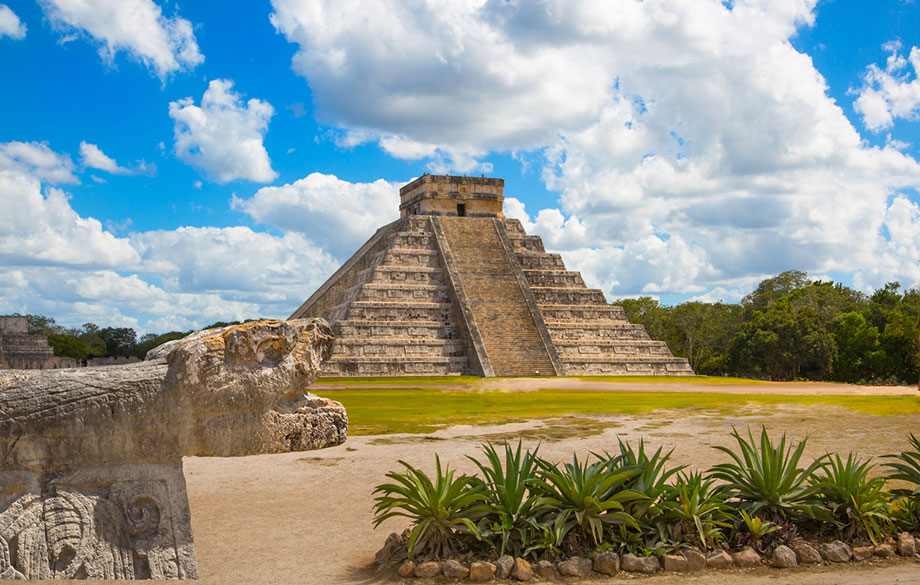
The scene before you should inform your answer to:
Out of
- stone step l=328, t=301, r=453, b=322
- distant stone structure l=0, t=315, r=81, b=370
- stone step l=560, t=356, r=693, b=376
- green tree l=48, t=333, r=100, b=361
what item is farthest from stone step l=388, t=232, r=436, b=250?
green tree l=48, t=333, r=100, b=361

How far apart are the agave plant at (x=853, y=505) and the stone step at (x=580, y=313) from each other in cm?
2485

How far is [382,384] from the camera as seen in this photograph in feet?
74.7

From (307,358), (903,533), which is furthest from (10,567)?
(903,533)

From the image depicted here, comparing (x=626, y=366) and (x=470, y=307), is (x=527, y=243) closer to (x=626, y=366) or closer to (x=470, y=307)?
(x=470, y=307)

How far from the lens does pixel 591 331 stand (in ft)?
99.3

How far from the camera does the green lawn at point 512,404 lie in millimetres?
13109

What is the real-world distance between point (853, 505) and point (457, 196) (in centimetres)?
3112

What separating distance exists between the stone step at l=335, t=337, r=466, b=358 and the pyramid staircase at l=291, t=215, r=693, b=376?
4cm

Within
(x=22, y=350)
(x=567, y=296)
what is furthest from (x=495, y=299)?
(x=22, y=350)

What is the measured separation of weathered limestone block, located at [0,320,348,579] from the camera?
151 inches

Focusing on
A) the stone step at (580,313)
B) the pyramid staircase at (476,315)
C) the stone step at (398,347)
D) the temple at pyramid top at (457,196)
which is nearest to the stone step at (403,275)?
the pyramid staircase at (476,315)

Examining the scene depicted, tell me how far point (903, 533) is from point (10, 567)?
17.3 feet

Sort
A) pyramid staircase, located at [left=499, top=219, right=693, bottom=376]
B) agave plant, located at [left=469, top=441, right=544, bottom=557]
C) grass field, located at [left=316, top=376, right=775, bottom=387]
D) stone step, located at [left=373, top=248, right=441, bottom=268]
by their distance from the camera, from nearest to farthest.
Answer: agave plant, located at [left=469, top=441, right=544, bottom=557] → grass field, located at [left=316, top=376, right=775, bottom=387] → pyramid staircase, located at [left=499, top=219, right=693, bottom=376] → stone step, located at [left=373, top=248, right=441, bottom=268]

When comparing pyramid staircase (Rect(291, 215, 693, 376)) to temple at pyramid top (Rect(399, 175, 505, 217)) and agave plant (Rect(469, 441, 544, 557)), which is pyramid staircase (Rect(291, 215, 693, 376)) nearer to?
temple at pyramid top (Rect(399, 175, 505, 217))
